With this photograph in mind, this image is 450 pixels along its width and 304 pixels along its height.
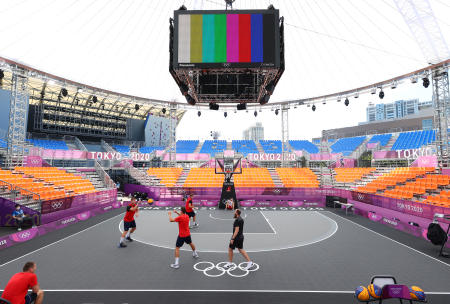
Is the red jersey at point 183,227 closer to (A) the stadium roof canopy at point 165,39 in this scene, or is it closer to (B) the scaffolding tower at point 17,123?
(A) the stadium roof canopy at point 165,39

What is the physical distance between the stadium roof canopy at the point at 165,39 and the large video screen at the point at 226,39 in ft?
18.3

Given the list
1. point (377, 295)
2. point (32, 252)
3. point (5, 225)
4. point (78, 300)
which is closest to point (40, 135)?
point (5, 225)

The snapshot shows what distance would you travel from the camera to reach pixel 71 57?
1692 centimetres

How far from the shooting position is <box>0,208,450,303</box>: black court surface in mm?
5715

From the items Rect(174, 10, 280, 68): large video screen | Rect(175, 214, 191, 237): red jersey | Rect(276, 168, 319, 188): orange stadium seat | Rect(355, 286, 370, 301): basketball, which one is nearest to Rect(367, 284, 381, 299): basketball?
Rect(355, 286, 370, 301): basketball

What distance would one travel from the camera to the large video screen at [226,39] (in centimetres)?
934

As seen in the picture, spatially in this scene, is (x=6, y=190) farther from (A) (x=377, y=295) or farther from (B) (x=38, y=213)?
(A) (x=377, y=295)

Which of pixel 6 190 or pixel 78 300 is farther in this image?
pixel 6 190

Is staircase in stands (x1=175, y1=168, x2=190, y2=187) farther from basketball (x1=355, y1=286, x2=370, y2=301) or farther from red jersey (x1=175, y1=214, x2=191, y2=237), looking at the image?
basketball (x1=355, y1=286, x2=370, y2=301)

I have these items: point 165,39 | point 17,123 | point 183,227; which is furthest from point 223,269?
point 17,123

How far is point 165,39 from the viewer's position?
16.1 meters

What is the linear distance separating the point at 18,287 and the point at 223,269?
5048mm

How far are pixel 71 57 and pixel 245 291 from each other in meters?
19.9

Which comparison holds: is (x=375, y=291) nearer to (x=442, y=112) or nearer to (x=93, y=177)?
(x=442, y=112)
